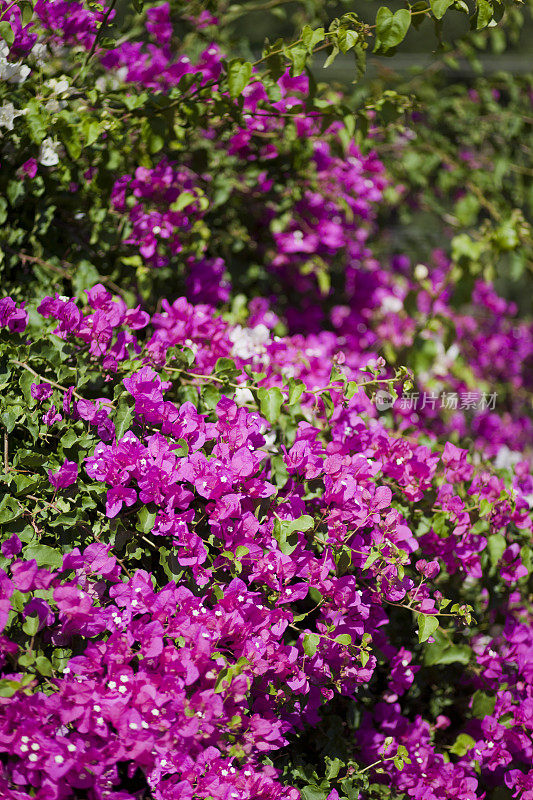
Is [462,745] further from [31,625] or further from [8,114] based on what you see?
[8,114]

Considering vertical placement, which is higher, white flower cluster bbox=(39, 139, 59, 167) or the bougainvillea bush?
white flower cluster bbox=(39, 139, 59, 167)

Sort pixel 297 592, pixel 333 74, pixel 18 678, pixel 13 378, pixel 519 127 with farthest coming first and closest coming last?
pixel 333 74, pixel 519 127, pixel 13 378, pixel 297 592, pixel 18 678

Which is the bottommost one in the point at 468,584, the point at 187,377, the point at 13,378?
the point at 468,584

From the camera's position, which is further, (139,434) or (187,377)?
(187,377)

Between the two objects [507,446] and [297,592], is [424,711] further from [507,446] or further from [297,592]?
[507,446]

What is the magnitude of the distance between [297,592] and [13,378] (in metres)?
0.52

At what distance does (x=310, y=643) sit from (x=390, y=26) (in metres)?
0.91

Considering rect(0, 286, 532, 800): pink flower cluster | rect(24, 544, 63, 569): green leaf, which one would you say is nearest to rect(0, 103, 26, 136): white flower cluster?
rect(0, 286, 532, 800): pink flower cluster

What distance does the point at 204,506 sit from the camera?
998 millimetres

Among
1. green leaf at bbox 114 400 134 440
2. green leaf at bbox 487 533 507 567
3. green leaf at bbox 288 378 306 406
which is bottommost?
green leaf at bbox 487 533 507 567

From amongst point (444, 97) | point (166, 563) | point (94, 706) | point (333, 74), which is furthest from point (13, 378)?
point (333, 74)

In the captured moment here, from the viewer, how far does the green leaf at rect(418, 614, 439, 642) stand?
3.13ft

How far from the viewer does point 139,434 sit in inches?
39.4

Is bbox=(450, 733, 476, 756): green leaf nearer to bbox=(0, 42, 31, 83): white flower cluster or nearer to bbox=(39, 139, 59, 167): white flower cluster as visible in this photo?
bbox=(39, 139, 59, 167): white flower cluster
